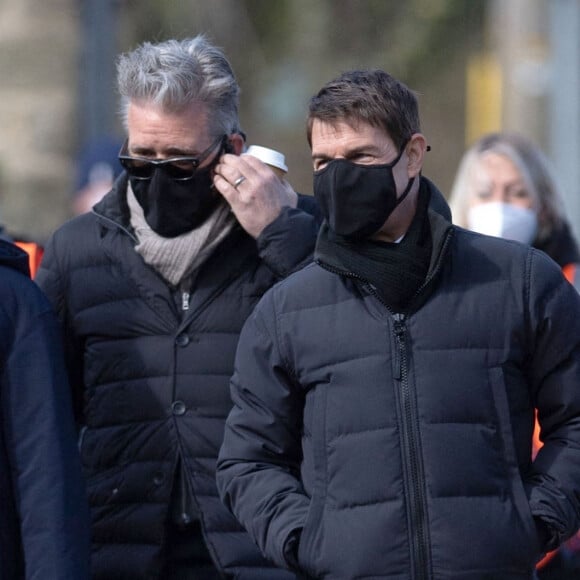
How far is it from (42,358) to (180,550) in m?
0.62

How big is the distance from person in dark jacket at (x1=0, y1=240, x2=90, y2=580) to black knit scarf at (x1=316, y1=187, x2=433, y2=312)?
27.8 inches

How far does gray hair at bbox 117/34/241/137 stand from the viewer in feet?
→ 13.2

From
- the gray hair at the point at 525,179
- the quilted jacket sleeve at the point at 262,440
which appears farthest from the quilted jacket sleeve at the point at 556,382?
the gray hair at the point at 525,179

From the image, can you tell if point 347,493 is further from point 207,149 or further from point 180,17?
point 180,17

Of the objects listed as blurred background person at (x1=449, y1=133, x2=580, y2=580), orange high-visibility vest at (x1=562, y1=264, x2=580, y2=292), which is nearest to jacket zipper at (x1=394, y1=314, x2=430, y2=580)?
orange high-visibility vest at (x1=562, y1=264, x2=580, y2=292)

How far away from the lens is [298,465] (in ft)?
11.9

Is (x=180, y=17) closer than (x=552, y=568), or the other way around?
(x=552, y=568)

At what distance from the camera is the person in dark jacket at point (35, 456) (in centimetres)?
369

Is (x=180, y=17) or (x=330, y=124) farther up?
(x=330, y=124)

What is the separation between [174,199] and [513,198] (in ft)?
6.28

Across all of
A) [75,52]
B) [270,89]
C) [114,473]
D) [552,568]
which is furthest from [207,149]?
[270,89]

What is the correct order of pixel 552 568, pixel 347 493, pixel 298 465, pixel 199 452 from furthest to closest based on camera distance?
pixel 552 568 < pixel 199 452 < pixel 298 465 < pixel 347 493

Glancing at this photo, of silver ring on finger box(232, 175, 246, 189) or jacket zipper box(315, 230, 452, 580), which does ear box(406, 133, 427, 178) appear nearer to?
jacket zipper box(315, 230, 452, 580)

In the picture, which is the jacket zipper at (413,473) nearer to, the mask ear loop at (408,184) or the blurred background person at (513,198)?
the mask ear loop at (408,184)
